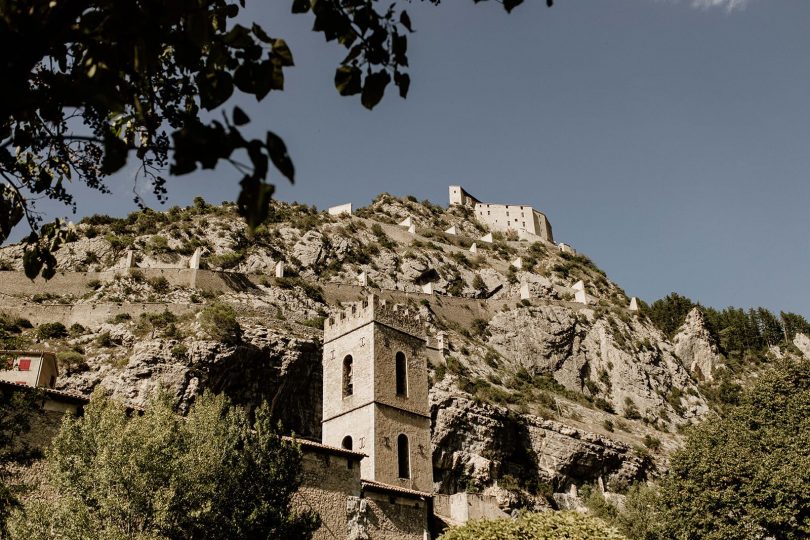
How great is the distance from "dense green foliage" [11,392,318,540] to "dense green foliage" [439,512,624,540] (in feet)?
20.7

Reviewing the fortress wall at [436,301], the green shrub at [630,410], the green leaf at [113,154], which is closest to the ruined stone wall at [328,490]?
the green leaf at [113,154]

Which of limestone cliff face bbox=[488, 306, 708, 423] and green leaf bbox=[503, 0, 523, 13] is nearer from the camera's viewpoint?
green leaf bbox=[503, 0, 523, 13]

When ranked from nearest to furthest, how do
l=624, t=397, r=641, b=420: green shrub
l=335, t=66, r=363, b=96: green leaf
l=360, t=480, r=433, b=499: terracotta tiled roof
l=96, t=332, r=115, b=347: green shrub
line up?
1. l=335, t=66, r=363, b=96: green leaf
2. l=360, t=480, r=433, b=499: terracotta tiled roof
3. l=96, t=332, r=115, b=347: green shrub
4. l=624, t=397, r=641, b=420: green shrub

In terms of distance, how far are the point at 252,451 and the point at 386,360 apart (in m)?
15.0

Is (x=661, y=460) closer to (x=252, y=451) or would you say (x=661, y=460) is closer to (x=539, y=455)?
(x=539, y=455)

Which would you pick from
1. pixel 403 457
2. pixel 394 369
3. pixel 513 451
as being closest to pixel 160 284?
pixel 513 451

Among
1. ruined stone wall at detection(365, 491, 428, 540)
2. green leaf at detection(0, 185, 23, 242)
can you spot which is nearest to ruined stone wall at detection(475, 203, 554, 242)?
ruined stone wall at detection(365, 491, 428, 540)

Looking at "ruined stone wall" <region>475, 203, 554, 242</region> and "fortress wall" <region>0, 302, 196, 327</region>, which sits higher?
"ruined stone wall" <region>475, 203, 554, 242</region>

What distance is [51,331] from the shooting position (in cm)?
4969

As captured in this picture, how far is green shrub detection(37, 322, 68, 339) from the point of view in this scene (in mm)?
49188

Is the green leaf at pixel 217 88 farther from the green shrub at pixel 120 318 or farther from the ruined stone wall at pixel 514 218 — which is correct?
the ruined stone wall at pixel 514 218

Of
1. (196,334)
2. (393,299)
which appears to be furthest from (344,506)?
(393,299)

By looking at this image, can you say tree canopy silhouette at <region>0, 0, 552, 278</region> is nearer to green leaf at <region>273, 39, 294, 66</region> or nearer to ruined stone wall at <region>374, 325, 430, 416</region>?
green leaf at <region>273, 39, 294, 66</region>

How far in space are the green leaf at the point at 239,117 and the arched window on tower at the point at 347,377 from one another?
111ft
